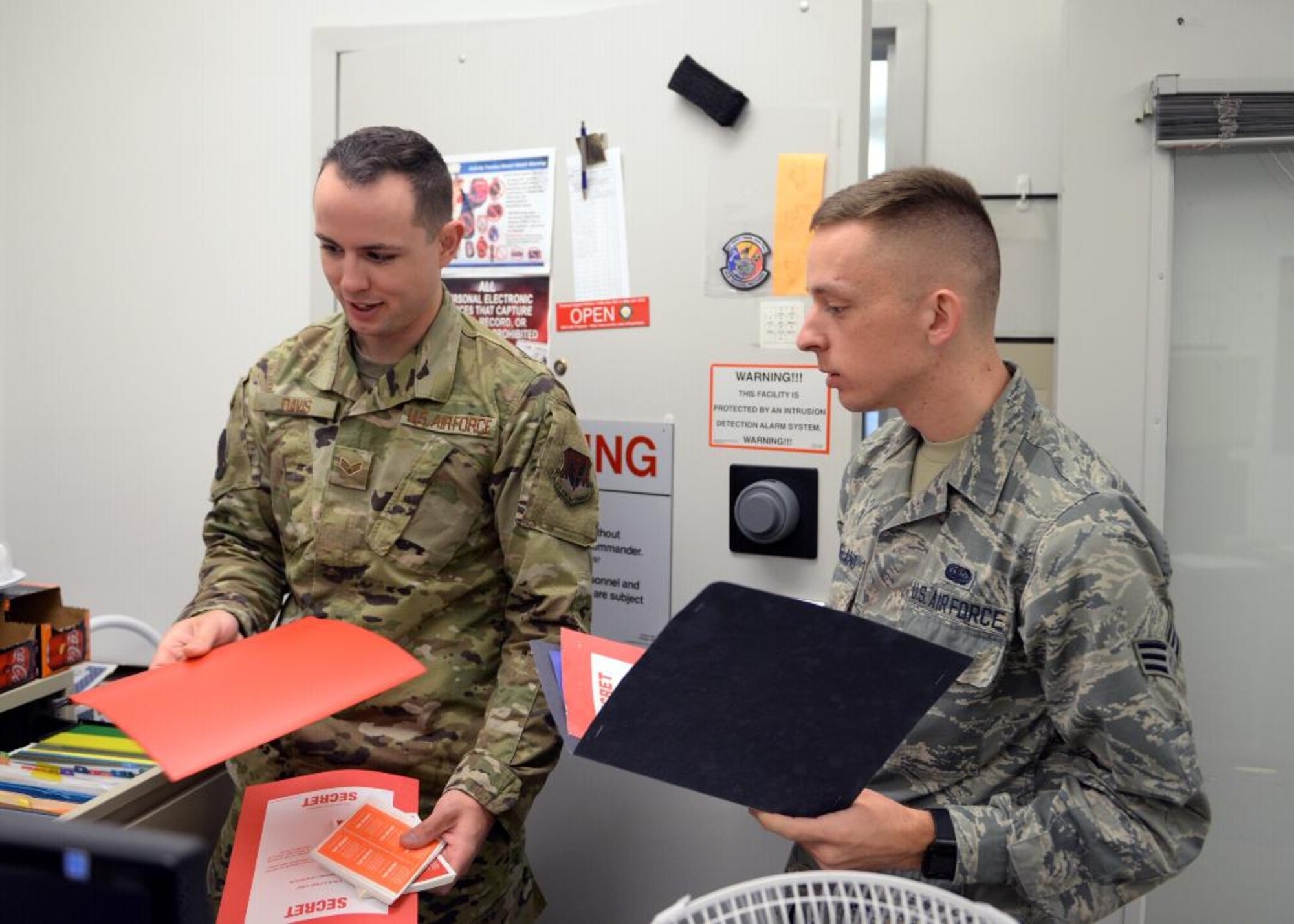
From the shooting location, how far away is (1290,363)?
62.8 inches

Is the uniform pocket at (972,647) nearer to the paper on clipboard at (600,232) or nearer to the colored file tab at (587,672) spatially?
the colored file tab at (587,672)

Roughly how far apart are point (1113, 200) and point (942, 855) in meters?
1.04

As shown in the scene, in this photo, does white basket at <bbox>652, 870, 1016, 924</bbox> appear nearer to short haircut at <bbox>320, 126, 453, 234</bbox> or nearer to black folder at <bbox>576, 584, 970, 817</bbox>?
black folder at <bbox>576, 584, 970, 817</bbox>

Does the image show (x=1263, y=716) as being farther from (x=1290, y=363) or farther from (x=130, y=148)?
(x=130, y=148)

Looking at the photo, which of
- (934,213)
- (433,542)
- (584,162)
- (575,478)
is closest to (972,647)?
(934,213)

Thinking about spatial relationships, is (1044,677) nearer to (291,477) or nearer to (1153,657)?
(1153,657)

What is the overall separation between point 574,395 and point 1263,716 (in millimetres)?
1200

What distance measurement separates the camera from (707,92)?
161 centimetres

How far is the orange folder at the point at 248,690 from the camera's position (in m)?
0.98

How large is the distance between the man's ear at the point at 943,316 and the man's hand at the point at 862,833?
0.47 m

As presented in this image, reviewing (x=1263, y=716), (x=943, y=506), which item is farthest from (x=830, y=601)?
(x=1263, y=716)

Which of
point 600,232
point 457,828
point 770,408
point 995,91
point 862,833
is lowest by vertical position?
point 457,828

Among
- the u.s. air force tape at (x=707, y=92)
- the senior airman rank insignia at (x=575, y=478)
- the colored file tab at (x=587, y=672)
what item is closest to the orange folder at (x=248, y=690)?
the colored file tab at (x=587, y=672)

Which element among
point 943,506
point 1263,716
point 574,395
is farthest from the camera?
point 574,395
